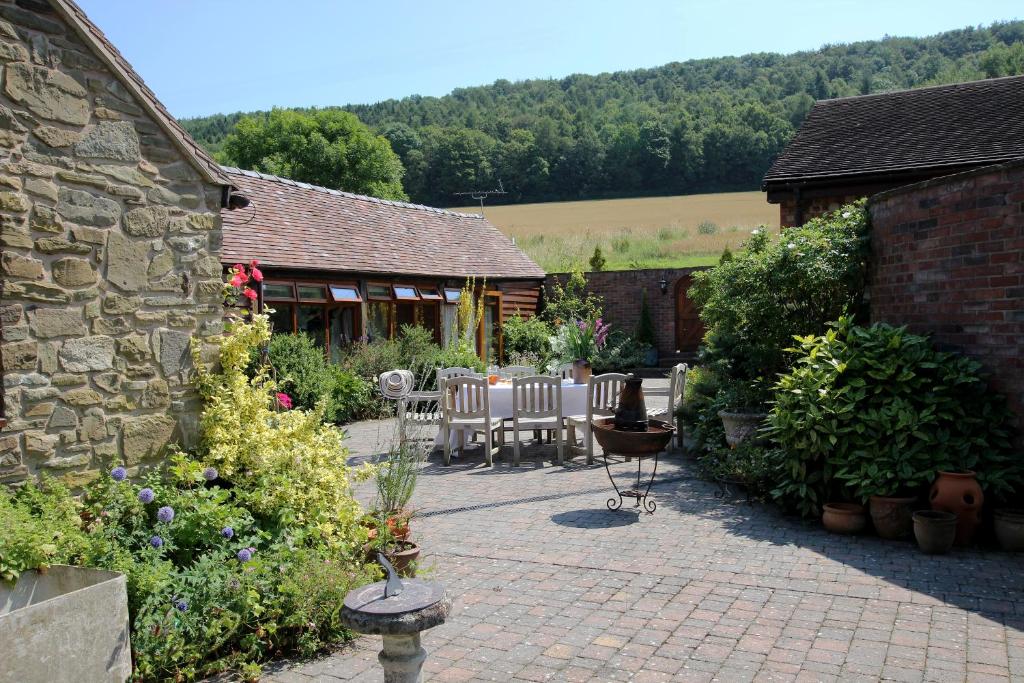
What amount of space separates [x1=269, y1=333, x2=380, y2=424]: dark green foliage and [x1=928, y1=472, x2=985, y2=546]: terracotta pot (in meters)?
8.14

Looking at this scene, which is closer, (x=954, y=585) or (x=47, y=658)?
(x=47, y=658)

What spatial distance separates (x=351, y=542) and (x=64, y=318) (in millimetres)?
2203

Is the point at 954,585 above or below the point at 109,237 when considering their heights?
below

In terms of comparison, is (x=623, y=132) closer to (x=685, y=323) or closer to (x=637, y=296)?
(x=637, y=296)

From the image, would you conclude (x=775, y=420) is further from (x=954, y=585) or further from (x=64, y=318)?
(x=64, y=318)

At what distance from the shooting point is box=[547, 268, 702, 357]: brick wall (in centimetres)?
2275

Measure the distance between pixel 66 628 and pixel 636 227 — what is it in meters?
39.5

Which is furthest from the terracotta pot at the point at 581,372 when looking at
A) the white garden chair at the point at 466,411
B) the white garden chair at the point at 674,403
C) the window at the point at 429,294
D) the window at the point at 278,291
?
the window at the point at 429,294

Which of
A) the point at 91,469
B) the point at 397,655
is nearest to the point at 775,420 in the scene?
the point at 397,655

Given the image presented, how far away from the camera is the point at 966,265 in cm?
636

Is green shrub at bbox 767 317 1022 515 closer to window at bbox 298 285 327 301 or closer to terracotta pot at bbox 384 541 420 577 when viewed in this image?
terracotta pot at bbox 384 541 420 577

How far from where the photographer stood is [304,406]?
1205 cm

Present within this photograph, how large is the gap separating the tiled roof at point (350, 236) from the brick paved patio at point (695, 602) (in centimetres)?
779

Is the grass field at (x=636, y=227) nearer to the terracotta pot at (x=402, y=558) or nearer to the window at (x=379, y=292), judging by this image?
the window at (x=379, y=292)
